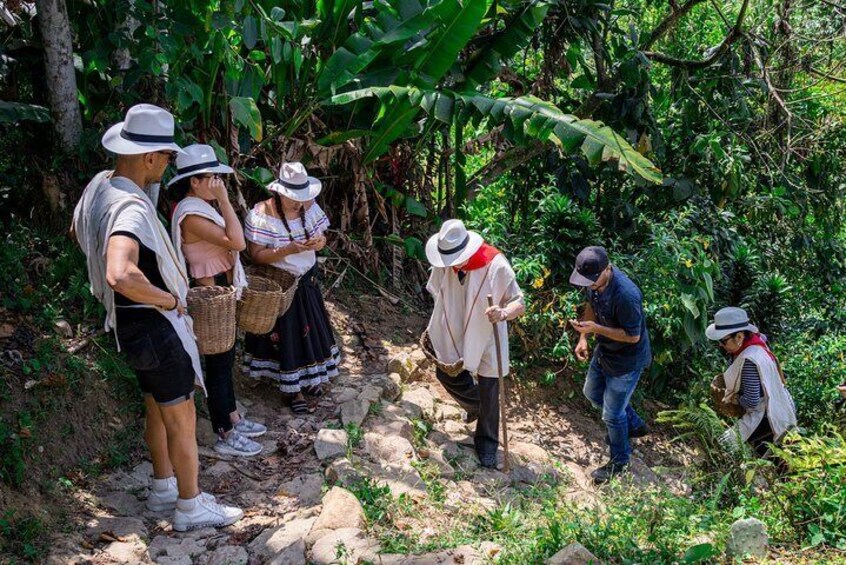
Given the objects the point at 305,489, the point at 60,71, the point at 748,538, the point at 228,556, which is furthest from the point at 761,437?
the point at 60,71

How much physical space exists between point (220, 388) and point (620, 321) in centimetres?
261

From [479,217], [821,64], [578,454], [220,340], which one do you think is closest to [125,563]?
[220,340]

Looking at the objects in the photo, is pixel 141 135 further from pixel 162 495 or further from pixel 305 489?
pixel 305 489

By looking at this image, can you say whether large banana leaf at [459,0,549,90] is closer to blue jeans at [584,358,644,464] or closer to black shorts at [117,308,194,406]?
blue jeans at [584,358,644,464]

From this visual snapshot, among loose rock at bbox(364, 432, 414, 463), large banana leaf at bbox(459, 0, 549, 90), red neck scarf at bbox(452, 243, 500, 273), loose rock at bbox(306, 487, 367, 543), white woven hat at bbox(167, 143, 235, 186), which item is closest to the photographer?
loose rock at bbox(306, 487, 367, 543)

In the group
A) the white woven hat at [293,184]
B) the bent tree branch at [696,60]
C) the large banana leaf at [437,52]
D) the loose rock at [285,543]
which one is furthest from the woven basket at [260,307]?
the bent tree branch at [696,60]

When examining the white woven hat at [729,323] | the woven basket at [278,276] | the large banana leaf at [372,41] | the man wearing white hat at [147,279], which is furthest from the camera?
the large banana leaf at [372,41]

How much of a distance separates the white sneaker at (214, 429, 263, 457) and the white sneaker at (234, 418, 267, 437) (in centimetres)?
9

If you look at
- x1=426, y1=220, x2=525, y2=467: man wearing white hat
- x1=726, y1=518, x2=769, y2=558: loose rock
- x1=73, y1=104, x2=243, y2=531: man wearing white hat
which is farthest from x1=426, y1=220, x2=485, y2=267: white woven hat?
x1=726, y1=518, x2=769, y2=558: loose rock

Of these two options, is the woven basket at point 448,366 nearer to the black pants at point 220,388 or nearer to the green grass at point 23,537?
the black pants at point 220,388

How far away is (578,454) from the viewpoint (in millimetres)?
7047

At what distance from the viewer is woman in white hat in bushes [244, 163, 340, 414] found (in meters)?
5.62

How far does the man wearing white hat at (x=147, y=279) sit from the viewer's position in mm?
3947

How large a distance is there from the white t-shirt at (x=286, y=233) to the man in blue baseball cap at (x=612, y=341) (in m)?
1.73
